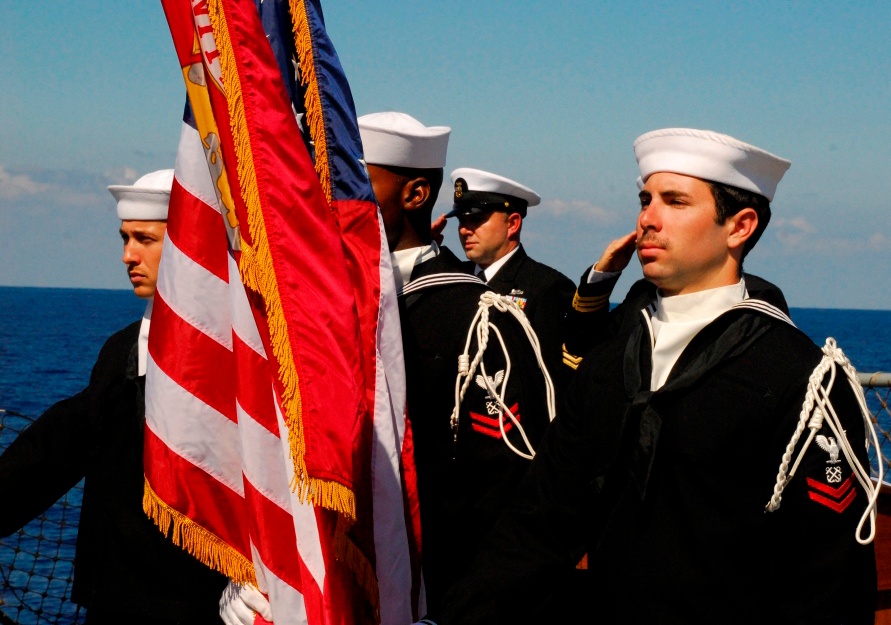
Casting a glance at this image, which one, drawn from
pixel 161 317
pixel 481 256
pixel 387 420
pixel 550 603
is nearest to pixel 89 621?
pixel 161 317

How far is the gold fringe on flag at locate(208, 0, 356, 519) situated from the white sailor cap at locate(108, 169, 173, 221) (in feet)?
3.81

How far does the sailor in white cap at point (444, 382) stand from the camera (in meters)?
3.25

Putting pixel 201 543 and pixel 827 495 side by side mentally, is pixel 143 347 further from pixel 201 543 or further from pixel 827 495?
pixel 827 495

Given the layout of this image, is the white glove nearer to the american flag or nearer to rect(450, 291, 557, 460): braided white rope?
the american flag

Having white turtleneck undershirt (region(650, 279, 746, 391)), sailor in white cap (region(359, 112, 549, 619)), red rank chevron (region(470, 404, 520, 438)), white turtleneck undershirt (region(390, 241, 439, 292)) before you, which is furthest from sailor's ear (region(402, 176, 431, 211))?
white turtleneck undershirt (region(650, 279, 746, 391))

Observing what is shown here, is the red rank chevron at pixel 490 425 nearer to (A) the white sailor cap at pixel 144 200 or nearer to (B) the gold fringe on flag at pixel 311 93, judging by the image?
(B) the gold fringe on flag at pixel 311 93

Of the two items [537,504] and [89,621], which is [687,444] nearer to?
[537,504]

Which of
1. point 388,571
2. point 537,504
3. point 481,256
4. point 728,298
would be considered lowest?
point 481,256

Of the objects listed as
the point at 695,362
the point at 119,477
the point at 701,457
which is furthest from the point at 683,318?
the point at 119,477

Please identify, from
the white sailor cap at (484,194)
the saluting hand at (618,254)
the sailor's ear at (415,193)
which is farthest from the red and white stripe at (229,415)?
the white sailor cap at (484,194)

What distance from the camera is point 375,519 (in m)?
2.95

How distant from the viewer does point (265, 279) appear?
2.75 meters

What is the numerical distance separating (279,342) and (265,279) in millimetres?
163

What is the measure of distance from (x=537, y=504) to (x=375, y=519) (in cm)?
43
